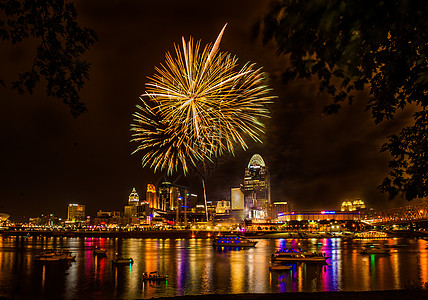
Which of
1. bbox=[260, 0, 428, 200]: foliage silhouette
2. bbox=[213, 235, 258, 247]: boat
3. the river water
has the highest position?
bbox=[260, 0, 428, 200]: foliage silhouette

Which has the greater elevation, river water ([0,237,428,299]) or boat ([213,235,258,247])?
river water ([0,237,428,299])

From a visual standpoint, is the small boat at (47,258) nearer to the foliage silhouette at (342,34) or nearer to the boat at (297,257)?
the boat at (297,257)

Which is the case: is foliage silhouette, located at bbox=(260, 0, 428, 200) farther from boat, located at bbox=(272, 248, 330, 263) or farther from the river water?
boat, located at bbox=(272, 248, 330, 263)

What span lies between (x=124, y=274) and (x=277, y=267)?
54.1ft

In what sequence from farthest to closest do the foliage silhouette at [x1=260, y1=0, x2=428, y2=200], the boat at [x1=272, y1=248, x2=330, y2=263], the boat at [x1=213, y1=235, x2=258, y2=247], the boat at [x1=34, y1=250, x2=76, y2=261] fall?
the boat at [x1=213, y1=235, x2=258, y2=247] → the boat at [x1=34, y1=250, x2=76, y2=261] → the boat at [x1=272, y1=248, x2=330, y2=263] → the foliage silhouette at [x1=260, y1=0, x2=428, y2=200]

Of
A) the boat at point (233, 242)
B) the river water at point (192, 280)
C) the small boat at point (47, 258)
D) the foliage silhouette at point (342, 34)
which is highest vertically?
the foliage silhouette at point (342, 34)

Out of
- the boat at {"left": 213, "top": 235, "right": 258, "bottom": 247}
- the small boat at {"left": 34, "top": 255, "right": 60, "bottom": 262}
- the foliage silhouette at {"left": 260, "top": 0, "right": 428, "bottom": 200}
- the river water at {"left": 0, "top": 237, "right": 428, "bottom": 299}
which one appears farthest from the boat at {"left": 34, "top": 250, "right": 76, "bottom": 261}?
the foliage silhouette at {"left": 260, "top": 0, "right": 428, "bottom": 200}

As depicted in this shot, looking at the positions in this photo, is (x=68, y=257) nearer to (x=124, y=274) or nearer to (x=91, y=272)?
(x=91, y=272)

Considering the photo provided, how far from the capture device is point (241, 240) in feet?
301

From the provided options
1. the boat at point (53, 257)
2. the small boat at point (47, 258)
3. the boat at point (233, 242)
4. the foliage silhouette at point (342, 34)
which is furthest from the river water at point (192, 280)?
the boat at point (233, 242)

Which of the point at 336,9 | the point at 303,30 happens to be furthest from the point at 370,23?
the point at 303,30

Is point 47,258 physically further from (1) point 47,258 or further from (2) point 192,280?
(2) point 192,280

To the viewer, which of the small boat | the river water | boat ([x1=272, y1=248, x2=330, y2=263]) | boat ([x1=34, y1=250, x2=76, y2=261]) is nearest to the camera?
the river water

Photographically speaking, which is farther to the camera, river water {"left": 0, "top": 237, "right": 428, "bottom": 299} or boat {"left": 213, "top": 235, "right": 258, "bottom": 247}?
boat {"left": 213, "top": 235, "right": 258, "bottom": 247}
